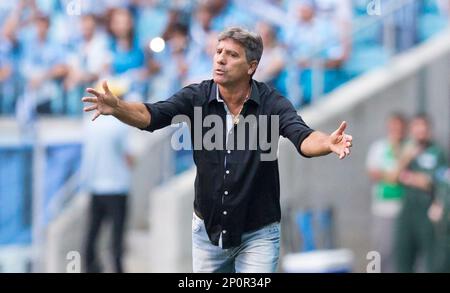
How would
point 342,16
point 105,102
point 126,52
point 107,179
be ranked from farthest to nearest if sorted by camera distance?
point 342,16
point 126,52
point 107,179
point 105,102

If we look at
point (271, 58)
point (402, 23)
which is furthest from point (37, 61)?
point (402, 23)

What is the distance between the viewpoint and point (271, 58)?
8188 mm

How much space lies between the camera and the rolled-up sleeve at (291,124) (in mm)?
4797

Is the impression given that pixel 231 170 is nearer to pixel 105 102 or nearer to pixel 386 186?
pixel 105 102

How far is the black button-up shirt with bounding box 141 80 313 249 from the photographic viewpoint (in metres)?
4.97

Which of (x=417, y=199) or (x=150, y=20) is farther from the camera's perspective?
(x=150, y=20)

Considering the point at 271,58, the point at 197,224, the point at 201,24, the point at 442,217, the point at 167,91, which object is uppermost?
the point at 201,24

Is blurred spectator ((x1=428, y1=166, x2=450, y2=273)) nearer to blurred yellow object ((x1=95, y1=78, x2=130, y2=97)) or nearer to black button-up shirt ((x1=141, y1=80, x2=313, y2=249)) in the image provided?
blurred yellow object ((x1=95, y1=78, x2=130, y2=97))

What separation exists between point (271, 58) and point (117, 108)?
349 centimetres

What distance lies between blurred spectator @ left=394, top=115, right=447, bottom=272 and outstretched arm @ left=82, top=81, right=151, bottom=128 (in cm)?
360

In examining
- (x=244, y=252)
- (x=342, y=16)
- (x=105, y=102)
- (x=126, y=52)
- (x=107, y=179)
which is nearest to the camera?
(x=105, y=102)

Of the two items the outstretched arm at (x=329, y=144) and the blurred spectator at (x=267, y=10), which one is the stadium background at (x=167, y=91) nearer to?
the blurred spectator at (x=267, y=10)

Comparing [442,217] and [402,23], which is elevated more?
[402,23]

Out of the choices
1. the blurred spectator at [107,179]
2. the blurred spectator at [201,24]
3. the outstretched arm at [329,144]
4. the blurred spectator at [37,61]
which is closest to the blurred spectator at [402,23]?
the blurred spectator at [201,24]
